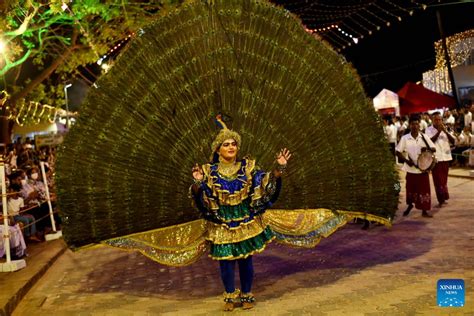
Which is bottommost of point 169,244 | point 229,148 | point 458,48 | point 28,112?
point 169,244

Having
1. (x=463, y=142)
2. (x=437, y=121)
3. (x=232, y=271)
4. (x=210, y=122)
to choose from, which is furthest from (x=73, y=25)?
(x=232, y=271)

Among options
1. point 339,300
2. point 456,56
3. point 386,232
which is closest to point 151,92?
point 339,300

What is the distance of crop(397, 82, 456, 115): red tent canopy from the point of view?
75.4ft

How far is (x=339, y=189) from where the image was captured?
7.46 meters

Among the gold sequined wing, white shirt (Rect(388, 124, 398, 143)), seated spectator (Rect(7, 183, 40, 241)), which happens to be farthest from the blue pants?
white shirt (Rect(388, 124, 398, 143))

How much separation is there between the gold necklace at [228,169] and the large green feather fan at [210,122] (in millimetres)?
780

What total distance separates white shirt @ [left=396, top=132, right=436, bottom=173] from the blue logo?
7197 millimetres

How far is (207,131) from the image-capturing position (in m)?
7.28

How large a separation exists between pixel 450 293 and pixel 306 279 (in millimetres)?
3420

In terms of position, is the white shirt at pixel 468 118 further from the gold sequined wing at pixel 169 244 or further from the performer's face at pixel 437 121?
the gold sequined wing at pixel 169 244

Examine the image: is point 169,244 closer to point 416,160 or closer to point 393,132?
point 416,160

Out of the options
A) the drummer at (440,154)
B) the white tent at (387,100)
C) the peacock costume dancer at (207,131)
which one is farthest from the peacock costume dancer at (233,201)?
the white tent at (387,100)

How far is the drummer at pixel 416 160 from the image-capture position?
11.4 metres

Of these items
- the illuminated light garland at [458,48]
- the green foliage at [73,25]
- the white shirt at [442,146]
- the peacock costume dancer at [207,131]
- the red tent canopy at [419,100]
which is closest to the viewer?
the peacock costume dancer at [207,131]
